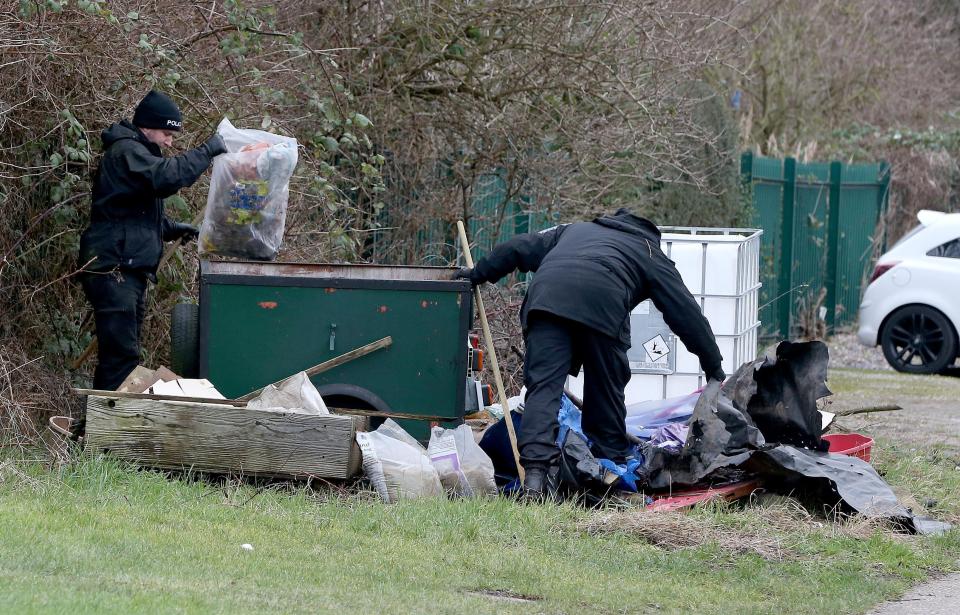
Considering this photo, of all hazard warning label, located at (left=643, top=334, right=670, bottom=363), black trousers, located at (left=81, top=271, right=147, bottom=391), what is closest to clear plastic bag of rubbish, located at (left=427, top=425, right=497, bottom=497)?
black trousers, located at (left=81, top=271, right=147, bottom=391)

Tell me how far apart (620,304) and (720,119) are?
7572 mm

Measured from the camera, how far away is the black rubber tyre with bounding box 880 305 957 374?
13266 millimetres

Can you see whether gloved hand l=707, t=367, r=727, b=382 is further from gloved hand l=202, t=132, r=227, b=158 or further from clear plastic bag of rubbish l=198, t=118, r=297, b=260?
gloved hand l=202, t=132, r=227, b=158

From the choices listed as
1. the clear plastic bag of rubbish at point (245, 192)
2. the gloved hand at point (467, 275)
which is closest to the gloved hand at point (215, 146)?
the clear plastic bag of rubbish at point (245, 192)

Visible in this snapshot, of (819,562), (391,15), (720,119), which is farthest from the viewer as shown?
(720,119)

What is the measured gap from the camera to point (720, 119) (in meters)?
13.6

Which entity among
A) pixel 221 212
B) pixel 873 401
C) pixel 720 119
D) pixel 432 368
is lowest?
pixel 873 401

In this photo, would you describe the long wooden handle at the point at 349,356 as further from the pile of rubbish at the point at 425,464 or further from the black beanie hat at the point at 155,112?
the black beanie hat at the point at 155,112

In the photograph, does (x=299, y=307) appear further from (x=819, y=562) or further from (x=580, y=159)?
(x=580, y=159)

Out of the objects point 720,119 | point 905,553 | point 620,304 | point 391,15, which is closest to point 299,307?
point 620,304

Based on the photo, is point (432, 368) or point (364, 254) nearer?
point (432, 368)

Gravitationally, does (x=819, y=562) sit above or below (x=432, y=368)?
below

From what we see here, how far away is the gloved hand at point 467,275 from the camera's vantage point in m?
6.79

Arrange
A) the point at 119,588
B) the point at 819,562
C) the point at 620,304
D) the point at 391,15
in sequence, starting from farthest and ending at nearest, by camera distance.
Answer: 1. the point at 391,15
2. the point at 620,304
3. the point at 819,562
4. the point at 119,588
